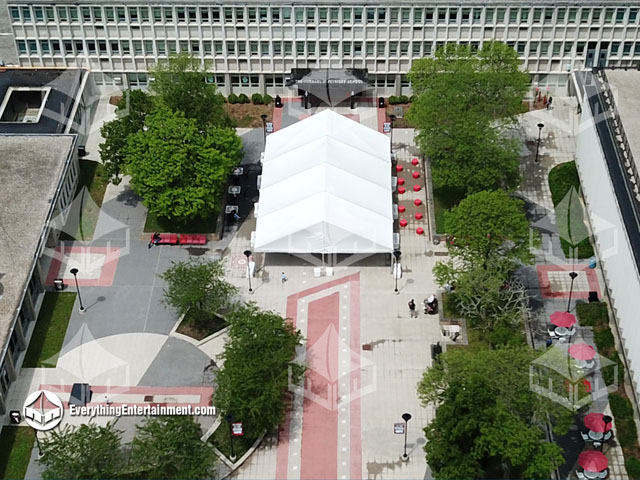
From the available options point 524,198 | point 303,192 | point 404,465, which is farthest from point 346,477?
point 524,198

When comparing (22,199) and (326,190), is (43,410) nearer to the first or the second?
(22,199)

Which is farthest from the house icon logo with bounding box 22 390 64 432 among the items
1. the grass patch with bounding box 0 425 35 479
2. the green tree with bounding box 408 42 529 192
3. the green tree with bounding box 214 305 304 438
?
the green tree with bounding box 408 42 529 192

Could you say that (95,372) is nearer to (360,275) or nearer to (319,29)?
(360,275)

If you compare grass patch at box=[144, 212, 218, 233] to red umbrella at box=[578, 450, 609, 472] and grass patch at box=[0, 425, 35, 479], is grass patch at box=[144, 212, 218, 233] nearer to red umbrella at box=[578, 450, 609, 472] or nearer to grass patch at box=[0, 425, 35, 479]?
grass patch at box=[0, 425, 35, 479]

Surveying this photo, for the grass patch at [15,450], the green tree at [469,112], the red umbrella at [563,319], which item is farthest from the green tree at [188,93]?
the red umbrella at [563,319]

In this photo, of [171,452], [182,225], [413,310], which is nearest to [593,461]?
[413,310]
